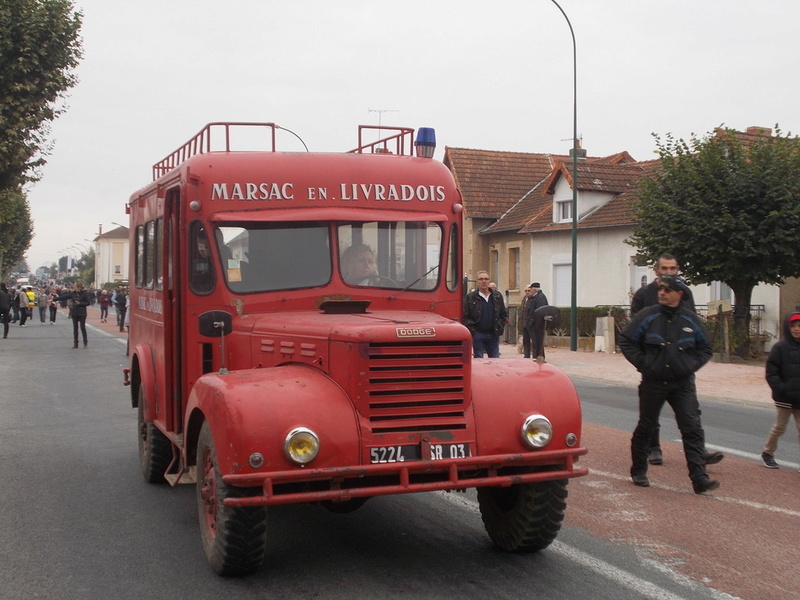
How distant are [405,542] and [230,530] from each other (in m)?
1.43

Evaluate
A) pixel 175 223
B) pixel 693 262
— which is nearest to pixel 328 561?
pixel 175 223

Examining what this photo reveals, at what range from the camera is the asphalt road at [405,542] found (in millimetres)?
5250

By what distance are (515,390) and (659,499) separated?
2.57m

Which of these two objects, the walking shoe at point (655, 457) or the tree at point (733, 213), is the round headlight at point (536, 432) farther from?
the tree at point (733, 213)

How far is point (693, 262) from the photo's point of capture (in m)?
23.2

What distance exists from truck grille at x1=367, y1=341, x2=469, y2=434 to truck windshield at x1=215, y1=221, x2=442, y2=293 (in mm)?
1377

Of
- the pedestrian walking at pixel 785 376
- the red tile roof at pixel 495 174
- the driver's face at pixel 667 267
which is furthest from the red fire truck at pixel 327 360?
the red tile roof at pixel 495 174

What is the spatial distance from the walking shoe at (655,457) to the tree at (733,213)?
1427cm

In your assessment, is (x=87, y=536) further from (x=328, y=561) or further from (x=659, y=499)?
(x=659, y=499)

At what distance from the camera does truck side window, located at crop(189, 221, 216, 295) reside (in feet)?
21.3

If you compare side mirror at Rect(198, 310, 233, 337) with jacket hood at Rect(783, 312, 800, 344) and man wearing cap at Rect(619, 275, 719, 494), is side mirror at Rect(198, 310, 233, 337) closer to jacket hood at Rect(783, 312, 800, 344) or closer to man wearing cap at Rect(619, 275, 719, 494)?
man wearing cap at Rect(619, 275, 719, 494)

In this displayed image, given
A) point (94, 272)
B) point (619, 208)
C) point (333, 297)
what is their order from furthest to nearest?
point (94, 272) < point (619, 208) < point (333, 297)

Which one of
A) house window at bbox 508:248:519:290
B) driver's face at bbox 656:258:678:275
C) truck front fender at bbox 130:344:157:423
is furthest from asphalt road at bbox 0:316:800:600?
house window at bbox 508:248:519:290

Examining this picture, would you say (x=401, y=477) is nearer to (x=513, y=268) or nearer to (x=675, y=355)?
(x=675, y=355)
